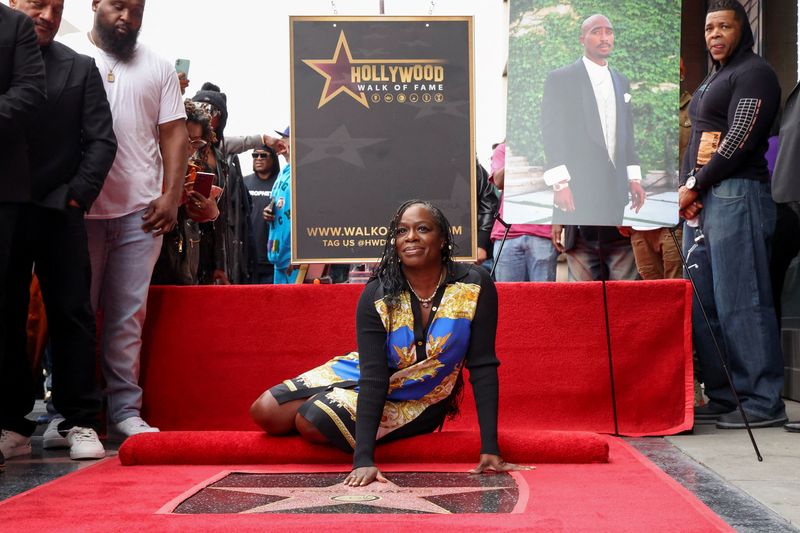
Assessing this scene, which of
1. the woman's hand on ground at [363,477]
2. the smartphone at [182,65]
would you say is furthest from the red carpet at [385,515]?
the smartphone at [182,65]

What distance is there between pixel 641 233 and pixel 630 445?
1704mm

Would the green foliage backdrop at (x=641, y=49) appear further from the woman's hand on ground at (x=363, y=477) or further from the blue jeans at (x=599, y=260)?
the woman's hand on ground at (x=363, y=477)

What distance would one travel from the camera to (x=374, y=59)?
17.4 ft

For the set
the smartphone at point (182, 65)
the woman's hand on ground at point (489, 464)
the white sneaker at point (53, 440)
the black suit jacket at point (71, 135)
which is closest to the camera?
the woman's hand on ground at point (489, 464)

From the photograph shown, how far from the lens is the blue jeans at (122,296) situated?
4930mm

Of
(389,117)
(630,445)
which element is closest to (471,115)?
(389,117)

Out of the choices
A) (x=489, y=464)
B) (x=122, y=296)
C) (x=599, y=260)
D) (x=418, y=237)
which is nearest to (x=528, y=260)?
(x=599, y=260)

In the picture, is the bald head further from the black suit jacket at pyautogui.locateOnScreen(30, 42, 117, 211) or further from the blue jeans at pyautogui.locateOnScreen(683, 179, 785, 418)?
the black suit jacket at pyautogui.locateOnScreen(30, 42, 117, 211)

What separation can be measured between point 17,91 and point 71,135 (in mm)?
551

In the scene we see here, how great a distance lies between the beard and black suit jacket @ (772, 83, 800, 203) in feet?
10.1

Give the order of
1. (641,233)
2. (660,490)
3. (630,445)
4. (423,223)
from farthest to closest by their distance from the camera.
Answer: (641,233) < (630,445) < (423,223) < (660,490)

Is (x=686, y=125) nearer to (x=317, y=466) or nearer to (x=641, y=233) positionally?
(x=641, y=233)

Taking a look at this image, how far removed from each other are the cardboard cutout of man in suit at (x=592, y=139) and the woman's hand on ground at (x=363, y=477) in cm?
188

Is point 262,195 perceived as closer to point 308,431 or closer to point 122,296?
point 122,296
